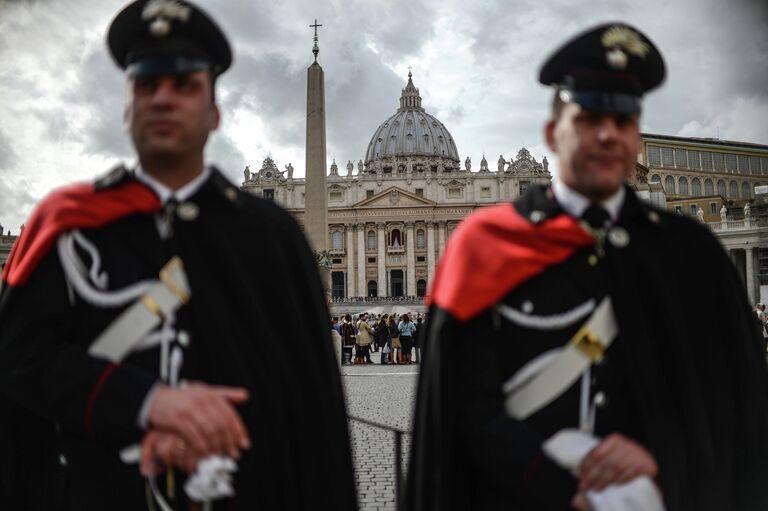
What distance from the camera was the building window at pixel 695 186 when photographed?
73.4m

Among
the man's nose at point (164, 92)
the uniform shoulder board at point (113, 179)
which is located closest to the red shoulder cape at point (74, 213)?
the uniform shoulder board at point (113, 179)

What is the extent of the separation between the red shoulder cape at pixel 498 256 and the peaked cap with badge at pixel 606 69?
1.10 ft

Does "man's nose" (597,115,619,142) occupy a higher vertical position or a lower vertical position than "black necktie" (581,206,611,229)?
higher

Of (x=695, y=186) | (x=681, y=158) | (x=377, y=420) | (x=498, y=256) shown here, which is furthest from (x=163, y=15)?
(x=695, y=186)

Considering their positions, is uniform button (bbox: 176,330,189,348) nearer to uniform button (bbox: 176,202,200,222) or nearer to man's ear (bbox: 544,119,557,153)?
uniform button (bbox: 176,202,200,222)

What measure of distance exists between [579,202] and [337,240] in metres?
76.9

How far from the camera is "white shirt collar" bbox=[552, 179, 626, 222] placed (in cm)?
201

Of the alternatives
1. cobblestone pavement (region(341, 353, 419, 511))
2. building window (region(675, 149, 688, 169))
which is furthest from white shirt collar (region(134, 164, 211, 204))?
building window (region(675, 149, 688, 169))

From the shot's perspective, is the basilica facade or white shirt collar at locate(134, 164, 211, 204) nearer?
white shirt collar at locate(134, 164, 211, 204)

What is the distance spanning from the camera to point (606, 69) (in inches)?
79.4

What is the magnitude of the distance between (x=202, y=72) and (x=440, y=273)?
0.86 m

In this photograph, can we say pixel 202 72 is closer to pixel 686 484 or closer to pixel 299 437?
pixel 299 437

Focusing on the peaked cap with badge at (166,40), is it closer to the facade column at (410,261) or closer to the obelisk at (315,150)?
the obelisk at (315,150)

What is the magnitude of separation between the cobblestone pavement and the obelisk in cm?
347
